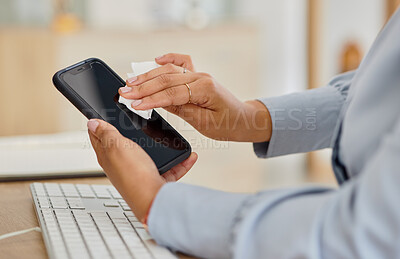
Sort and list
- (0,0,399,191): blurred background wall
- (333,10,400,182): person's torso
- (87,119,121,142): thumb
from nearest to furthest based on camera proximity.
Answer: (333,10,400,182): person's torso → (87,119,121,142): thumb → (0,0,399,191): blurred background wall

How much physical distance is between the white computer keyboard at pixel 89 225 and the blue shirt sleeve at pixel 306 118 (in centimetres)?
33

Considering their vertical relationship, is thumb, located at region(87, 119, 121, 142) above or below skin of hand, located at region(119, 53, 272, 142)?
above

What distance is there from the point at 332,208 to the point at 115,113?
47cm

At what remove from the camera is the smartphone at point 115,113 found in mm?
914

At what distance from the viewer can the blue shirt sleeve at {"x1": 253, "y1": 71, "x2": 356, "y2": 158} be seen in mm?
1098

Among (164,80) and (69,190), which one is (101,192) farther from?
(164,80)

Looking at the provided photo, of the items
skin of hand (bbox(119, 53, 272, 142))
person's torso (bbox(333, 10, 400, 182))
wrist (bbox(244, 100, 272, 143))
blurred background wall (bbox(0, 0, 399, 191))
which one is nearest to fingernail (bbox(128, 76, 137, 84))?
skin of hand (bbox(119, 53, 272, 142))

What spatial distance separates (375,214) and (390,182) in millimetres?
32

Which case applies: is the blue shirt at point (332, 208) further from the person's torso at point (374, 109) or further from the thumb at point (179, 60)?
the thumb at point (179, 60)

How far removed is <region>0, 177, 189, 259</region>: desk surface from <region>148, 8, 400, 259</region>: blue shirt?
0.22 ft

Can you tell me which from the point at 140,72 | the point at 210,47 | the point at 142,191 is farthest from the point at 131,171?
the point at 210,47

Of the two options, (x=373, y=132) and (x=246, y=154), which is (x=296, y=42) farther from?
(x=373, y=132)

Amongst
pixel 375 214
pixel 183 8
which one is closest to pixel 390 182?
pixel 375 214

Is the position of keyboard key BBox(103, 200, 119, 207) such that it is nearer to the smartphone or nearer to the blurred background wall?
the smartphone
